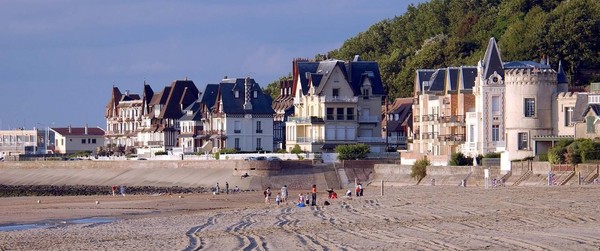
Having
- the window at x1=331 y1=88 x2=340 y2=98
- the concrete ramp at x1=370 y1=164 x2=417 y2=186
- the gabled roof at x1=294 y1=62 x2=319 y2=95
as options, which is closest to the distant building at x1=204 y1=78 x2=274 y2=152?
the gabled roof at x1=294 y1=62 x2=319 y2=95

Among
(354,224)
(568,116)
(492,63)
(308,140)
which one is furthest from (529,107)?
(354,224)

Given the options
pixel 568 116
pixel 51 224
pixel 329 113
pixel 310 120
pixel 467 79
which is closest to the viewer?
pixel 51 224

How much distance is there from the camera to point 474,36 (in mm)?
119375

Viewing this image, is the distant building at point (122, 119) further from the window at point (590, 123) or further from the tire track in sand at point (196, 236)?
the tire track in sand at point (196, 236)

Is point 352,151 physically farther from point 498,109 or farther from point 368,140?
point 498,109

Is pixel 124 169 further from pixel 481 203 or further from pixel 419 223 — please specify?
pixel 419 223

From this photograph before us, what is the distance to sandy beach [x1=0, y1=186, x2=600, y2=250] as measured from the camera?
1131 inches

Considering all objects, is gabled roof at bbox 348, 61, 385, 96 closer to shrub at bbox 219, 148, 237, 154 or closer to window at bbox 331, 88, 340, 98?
window at bbox 331, 88, 340, 98

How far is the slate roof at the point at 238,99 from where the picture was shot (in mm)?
91875

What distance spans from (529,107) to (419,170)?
22.7ft

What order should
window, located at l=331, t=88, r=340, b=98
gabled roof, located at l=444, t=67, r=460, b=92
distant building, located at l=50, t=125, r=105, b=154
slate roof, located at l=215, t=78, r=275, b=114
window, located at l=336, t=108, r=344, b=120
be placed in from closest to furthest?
gabled roof, located at l=444, t=67, r=460, b=92, window, located at l=331, t=88, r=340, b=98, window, located at l=336, t=108, r=344, b=120, slate roof, located at l=215, t=78, r=275, b=114, distant building, located at l=50, t=125, r=105, b=154

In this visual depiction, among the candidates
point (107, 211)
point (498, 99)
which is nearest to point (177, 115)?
point (498, 99)

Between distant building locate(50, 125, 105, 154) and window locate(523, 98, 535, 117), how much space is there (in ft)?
263

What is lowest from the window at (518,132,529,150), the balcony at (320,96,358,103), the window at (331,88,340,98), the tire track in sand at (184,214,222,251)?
the tire track in sand at (184,214,222,251)
